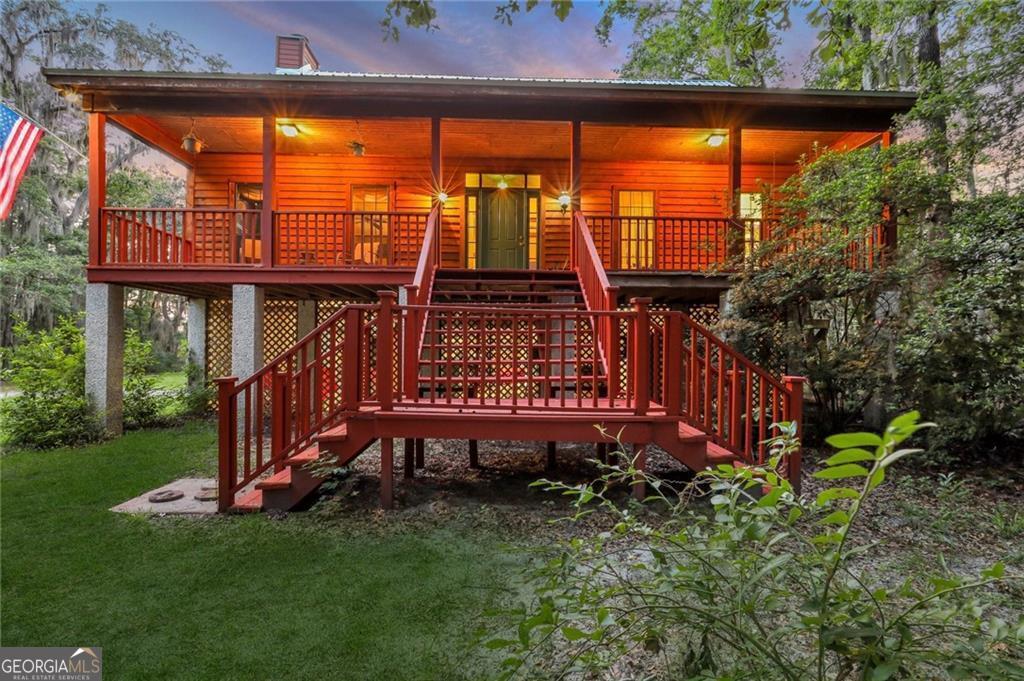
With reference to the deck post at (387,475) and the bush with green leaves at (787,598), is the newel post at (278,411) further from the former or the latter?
the bush with green leaves at (787,598)

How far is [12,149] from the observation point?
5211 mm

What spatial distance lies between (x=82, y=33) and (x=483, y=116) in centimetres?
1600

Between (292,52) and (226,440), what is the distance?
32.3 feet

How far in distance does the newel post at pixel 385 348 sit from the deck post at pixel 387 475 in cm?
30

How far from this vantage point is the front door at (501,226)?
9555 millimetres

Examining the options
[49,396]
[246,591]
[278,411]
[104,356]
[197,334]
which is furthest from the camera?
[197,334]

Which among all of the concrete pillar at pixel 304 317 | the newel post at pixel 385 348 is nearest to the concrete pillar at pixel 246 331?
the concrete pillar at pixel 304 317

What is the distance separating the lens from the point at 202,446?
618 cm

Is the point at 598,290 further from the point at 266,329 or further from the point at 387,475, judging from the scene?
the point at 266,329

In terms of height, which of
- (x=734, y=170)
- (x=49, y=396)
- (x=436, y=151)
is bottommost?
(x=49, y=396)

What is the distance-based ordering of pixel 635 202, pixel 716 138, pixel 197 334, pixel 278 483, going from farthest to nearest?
pixel 635 202 → pixel 197 334 → pixel 716 138 → pixel 278 483

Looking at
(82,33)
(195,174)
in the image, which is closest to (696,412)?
(195,174)

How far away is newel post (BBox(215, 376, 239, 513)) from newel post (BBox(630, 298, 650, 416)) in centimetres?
318

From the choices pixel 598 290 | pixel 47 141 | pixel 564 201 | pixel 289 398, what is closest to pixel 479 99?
pixel 564 201
